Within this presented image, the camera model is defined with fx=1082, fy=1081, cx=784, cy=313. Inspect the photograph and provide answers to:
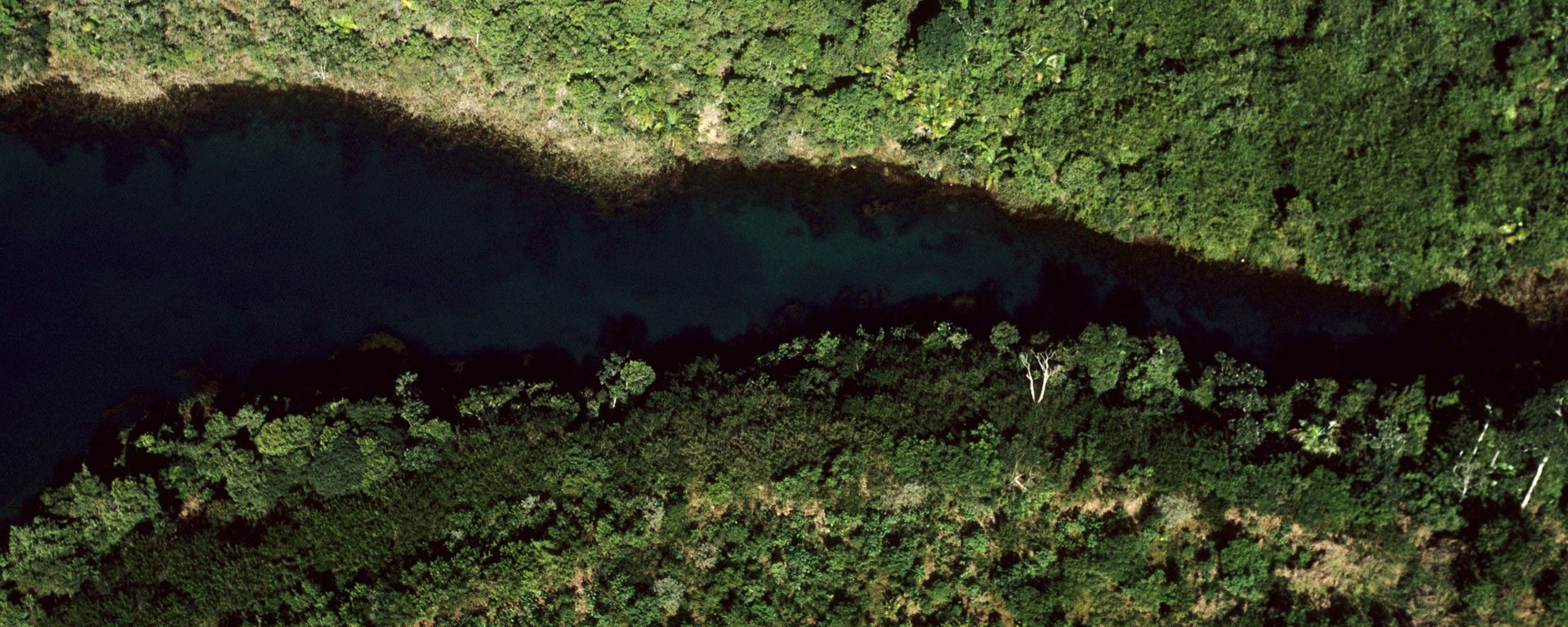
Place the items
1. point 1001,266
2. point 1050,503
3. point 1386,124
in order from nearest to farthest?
point 1050,503 → point 1386,124 → point 1001,266

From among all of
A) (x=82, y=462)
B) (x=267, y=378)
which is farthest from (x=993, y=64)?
(x=82, y=462)

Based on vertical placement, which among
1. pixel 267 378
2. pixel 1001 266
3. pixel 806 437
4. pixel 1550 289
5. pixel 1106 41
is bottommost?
pixel 267 378

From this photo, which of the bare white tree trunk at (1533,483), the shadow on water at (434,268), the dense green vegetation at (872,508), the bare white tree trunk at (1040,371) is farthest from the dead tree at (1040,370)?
the bare white tree trunk at (1533,483)

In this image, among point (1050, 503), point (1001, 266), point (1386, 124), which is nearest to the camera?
point (1050, 503)

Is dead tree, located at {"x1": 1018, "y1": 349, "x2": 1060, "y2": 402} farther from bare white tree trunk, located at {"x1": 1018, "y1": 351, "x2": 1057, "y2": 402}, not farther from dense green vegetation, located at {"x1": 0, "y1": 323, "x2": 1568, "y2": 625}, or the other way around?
dense green vegetation, located at {"x1": 0, "y1": 323, "x2": 1568, "y2": 625}

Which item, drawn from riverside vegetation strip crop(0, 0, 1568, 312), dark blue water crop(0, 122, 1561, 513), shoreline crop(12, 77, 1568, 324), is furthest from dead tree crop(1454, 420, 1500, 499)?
dark blue water crop(0, 122, 1561, 513)

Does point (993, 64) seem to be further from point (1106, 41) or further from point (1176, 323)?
point (1176, 323)
